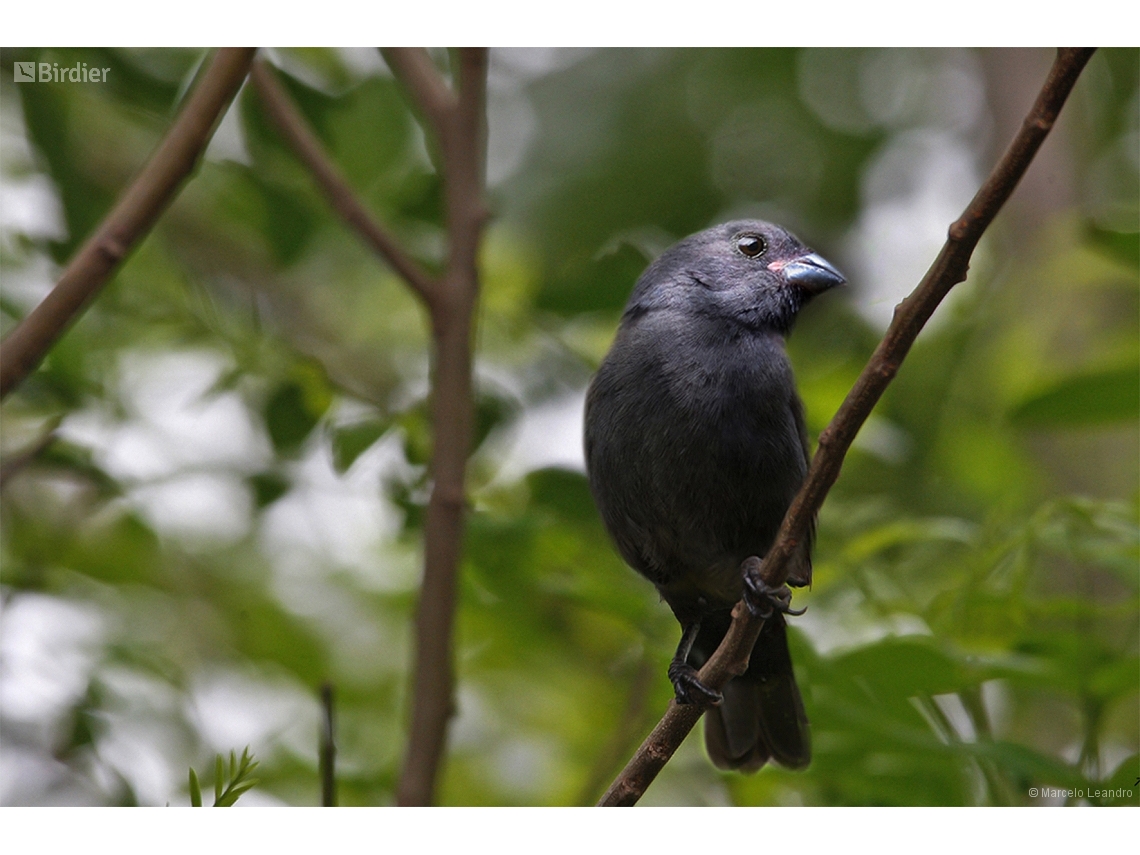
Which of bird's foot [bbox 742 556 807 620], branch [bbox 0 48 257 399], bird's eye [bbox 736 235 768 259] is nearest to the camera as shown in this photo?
bird's foot [bbox 742 556 807 620]

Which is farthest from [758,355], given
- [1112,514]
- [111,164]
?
[111,164]

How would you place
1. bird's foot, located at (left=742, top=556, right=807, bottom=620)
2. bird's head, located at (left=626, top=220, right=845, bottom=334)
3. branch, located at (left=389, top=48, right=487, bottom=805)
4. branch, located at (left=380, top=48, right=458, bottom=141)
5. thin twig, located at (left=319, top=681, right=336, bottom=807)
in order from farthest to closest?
1. branch, located at (left=380, top=48, right=458, bottom=141)
2. bird's head, located at (left=626, top=220, right=845, bottom=334)
3. branch, located at (left=389, top=48, right=487, bottom=805)
4. thin twig, located at (left=319, top=681, right=336, bottom=807)
5. bird's foot, located at (left=742, top=556, right=807, bottom=620)

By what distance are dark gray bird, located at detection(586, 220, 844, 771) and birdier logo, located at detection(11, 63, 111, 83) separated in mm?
1357

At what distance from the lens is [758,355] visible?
7.95 feet

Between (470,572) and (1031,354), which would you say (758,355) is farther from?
(1031,354)

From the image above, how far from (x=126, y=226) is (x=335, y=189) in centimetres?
68

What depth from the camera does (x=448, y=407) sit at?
2449mm

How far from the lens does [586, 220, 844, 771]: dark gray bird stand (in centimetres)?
231

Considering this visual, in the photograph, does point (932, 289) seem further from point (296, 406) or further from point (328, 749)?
point (296, 406)

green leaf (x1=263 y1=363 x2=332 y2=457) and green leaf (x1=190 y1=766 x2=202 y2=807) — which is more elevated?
green leaf (x1=263 y1=363 x2=332 y2=457)

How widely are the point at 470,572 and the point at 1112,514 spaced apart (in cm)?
145

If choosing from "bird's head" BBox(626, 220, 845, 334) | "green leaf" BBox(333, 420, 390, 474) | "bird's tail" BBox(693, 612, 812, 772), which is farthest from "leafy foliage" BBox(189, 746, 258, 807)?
Answer: "bird's head" BBox(626, 220, 845, 334)

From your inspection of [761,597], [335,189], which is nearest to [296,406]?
[335,189]

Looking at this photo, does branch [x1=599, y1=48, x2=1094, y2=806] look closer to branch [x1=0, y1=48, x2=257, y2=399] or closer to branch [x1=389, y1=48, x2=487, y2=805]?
branch [x1=389, y1=48, x2=487, y2=805]
